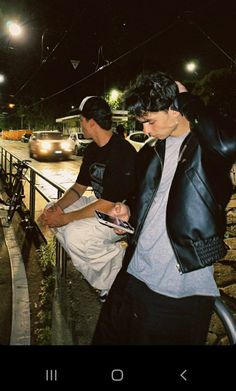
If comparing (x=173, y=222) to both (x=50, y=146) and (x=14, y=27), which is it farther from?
(x=50, y=146)

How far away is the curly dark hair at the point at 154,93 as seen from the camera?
1822 mm

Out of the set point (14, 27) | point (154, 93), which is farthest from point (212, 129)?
point (14, 27)

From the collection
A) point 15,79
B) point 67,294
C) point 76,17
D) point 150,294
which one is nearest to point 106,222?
point 150,294

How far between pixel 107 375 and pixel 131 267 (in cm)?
53

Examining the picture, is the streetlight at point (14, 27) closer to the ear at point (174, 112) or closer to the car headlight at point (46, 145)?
the car headlight at point (46, 145)

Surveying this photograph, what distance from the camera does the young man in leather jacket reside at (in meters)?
1.65

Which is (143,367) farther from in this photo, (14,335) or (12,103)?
(12,103)

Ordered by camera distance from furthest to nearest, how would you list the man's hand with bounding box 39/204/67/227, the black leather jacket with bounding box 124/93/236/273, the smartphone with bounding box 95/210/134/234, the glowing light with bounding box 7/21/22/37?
the glowing light with bounding box 7/21/22/37
the man's hand with bounding box 39/204/67/227
the smartphone with bounding box 95/210/134/234
the black leather jacket with bounding box 124/93/236/273

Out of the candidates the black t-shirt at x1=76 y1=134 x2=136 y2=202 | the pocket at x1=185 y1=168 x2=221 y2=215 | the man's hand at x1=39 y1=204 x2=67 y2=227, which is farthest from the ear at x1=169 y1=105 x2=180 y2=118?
the man's hand at x1=39 y1=204 x2=67 y2=227

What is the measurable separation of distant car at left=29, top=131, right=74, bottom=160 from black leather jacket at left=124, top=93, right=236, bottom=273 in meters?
20.3

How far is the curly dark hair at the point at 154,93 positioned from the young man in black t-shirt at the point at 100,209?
30.5 inches

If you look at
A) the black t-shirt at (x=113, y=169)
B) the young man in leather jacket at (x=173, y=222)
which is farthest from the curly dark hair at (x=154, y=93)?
the black t-shirt at (x=113, y=169)

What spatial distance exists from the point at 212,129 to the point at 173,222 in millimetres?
439

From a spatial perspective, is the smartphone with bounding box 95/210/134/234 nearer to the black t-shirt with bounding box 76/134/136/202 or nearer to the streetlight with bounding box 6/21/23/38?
the black t-shirt with bounding box 76/134/136/202
